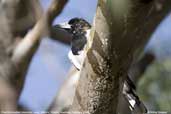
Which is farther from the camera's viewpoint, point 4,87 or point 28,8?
point 28,8

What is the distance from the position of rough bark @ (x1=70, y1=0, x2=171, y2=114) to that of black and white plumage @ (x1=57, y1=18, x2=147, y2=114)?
20.1 inches

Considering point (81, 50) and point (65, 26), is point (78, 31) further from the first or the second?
point (81, 50)

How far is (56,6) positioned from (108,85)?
3.45 ft

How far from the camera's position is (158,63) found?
3727 mm

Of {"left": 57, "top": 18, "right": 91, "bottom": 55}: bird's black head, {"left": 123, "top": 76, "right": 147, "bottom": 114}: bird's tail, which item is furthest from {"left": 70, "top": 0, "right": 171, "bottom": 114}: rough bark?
{"left": 57, "top": 18, "right": 91, "bottom": 55}: bird's black head

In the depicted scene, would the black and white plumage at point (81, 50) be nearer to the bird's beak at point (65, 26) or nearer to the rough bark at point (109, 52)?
the bird's beak at point (65, 26)

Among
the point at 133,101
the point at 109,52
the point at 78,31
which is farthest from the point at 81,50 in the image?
the point at 109,52

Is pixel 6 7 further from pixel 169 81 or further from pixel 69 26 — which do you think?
pixel 169 81

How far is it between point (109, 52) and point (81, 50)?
1174mm

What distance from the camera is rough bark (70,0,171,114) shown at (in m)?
1.15

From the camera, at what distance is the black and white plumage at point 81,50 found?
1952 millimetres

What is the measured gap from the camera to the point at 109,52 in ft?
4.13

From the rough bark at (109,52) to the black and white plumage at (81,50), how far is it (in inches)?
20.1

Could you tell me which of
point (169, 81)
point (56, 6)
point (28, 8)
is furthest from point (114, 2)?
point (169, 81)
